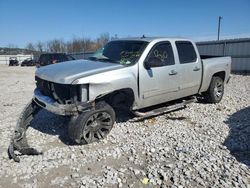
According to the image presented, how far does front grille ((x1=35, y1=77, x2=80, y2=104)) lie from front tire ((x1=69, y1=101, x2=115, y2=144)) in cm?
36

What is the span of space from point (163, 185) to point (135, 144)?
1442mm

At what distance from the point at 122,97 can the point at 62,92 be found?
1.35 metres

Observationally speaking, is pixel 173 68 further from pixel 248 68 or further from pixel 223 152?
pixel 248 68

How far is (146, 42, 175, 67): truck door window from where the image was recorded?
5.61 meters

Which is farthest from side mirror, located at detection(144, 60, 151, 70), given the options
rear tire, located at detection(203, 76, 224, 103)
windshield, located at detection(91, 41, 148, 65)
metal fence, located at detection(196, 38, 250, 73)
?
metal fence, located at detection(196, 38, 250, 73)

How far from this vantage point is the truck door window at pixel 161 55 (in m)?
5.61

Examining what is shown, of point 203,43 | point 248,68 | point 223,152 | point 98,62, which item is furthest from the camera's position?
point 203,43

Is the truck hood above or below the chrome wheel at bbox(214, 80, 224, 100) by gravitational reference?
above

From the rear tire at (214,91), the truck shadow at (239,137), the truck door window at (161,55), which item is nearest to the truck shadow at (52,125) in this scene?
the truck door window at (161,55)

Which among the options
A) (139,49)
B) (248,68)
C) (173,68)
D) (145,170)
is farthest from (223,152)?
(248,68)

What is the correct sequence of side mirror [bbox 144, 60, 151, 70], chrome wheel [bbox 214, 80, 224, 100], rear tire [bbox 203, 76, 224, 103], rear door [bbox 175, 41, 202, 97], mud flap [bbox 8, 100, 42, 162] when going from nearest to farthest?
mud flap [bbox 8, 100, 42, 162], side mirror [bbox 144, 60, 151, 70], rear door [bbox 175, 41, 202, 97], rear tire [bbox 203, 76, 224, 103], chrome wheel [bbox 214, 80, 224, 100]

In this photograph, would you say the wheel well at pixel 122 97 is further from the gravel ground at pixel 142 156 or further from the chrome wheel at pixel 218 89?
the chrome wheel at pixel 218 89

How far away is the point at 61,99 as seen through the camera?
481cm

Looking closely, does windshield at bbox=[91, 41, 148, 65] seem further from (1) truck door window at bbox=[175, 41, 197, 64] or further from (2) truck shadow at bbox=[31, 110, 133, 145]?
(2) truck shadow at bbox=[31, 110, 133, 145]
